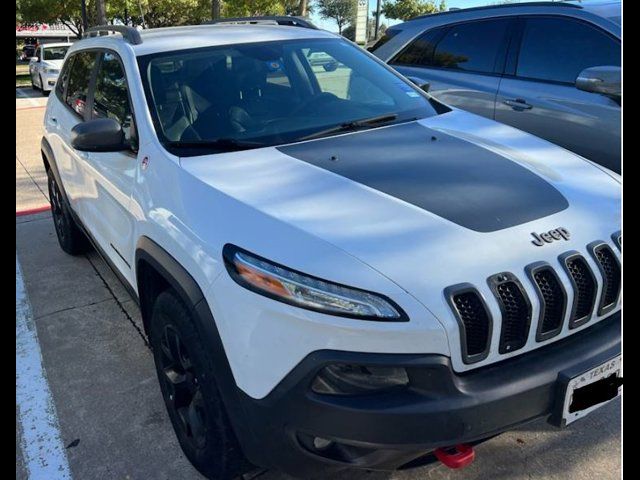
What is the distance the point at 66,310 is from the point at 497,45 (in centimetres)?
386

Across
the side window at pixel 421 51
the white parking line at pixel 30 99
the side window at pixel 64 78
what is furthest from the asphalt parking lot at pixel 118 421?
the white parking line at pixel 30 99

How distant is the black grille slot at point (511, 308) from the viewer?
1.72 m

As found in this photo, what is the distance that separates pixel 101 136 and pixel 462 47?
3.45 meters

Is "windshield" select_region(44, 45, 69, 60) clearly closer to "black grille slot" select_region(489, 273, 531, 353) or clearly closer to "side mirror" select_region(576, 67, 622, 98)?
"side mirror" select_region(576, 67, 622, 98)

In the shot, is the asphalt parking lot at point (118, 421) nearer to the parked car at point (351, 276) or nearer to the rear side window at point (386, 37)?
the parked car at point (351, 276)

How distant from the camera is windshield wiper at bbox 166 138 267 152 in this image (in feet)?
8.29

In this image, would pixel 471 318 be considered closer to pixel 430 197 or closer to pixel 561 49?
pixel 430 197

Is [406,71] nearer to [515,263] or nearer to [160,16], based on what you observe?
[515,263]

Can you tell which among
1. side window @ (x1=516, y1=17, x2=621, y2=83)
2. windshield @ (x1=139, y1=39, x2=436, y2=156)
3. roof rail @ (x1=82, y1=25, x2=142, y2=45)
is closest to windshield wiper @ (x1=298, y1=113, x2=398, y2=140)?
windshield @ (x1=139, y1=39, x2=436, y2=156)

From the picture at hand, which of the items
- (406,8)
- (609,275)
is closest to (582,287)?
(609,275)

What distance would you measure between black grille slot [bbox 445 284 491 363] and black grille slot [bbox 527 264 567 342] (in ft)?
0.68

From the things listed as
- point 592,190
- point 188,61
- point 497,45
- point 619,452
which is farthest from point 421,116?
point 497,45

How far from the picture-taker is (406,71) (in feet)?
18.0

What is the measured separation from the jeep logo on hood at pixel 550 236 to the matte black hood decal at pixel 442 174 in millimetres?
85
